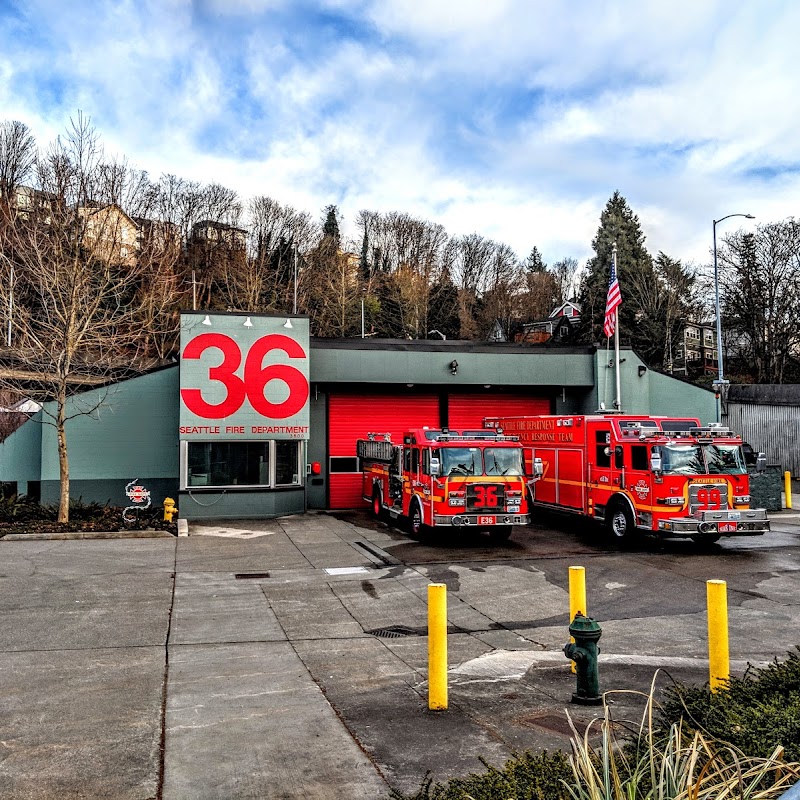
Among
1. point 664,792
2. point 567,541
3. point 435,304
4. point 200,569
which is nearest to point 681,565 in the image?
point 567,541

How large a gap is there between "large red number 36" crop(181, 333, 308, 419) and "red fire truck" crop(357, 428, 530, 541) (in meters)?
5.12

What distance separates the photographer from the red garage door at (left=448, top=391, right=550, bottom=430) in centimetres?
2759

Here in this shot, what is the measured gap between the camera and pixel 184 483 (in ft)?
72.0

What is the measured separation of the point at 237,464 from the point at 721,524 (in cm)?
1307

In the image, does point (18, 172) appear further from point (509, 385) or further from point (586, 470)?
point (586, 470)

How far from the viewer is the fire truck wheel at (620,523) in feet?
58.3

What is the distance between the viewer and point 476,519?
17500mm

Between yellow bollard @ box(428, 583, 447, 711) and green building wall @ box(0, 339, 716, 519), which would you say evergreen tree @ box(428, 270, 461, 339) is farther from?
yellow bollard @ box(428, 583, 447, 711)

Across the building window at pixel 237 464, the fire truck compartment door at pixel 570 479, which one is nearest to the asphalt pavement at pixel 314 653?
the fire truck compartment door at pixel 570 479

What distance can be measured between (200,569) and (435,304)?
62.9 metres

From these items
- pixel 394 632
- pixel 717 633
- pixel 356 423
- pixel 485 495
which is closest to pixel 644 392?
pixel 356 423

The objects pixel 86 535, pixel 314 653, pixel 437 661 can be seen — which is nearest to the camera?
pixel 437 661

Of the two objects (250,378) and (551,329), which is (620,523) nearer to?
(250,378)

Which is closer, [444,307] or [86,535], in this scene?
[86,535]
